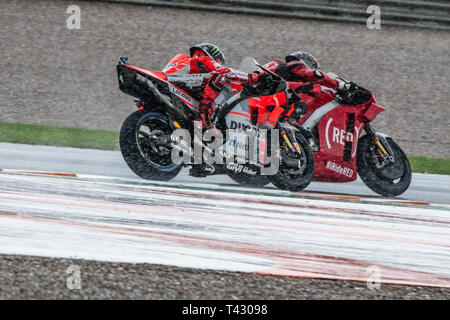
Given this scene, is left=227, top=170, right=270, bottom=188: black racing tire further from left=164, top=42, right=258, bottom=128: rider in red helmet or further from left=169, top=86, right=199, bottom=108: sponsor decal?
left=169, top=86, right=199, bottom=108: sponsor decal

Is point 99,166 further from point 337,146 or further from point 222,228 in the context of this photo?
point 222,228

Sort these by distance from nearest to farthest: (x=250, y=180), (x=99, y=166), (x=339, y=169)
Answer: (x=250, y=180), (x=339, y=169), (x=99, y=166)

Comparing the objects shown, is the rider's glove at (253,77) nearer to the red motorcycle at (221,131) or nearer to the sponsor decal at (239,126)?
the red motorcycle at (221,131)

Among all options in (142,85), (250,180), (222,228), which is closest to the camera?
(222,228)

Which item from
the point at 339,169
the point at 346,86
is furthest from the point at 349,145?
the point at 346,86

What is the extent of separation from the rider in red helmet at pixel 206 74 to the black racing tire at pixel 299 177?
0.82 meters

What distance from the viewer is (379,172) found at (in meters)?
6.64

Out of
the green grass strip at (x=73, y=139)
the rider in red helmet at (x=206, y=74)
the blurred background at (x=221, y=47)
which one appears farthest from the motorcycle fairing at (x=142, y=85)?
the blurred background at (x=221, y=47)

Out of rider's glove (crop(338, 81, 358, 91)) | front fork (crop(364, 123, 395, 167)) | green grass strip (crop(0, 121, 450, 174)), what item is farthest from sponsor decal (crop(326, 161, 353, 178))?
green grass strip (crop(0, 121, 450, 174))

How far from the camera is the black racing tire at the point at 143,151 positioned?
5.81 m

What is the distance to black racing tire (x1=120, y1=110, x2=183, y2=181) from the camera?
19.1ft

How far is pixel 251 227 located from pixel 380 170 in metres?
2.68

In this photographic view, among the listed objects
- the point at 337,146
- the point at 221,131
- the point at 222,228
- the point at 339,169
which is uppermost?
the point at 221,131

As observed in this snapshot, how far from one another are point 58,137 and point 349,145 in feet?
17.6
